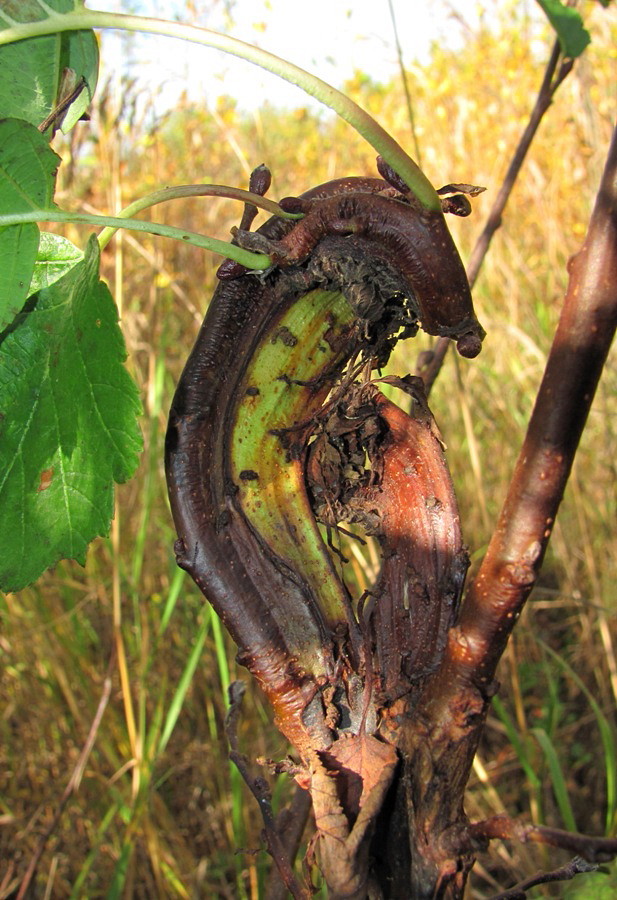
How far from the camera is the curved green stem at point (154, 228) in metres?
0.47

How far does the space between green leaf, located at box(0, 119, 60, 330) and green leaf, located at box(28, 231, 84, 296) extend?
0.15 ft

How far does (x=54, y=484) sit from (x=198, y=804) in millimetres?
1383

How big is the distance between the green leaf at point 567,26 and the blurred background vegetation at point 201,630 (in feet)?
1.72

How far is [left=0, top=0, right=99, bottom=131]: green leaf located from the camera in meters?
0.59

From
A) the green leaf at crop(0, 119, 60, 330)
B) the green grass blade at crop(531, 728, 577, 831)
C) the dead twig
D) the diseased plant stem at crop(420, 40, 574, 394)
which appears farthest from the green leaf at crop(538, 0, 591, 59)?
the green grass blade at crop(531, 728, 577, 831)

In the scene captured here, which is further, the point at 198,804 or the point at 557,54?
the point at 198,804

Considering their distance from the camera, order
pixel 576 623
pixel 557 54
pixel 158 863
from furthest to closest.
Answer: pixel 576 623 < pixel 158 863 < pixel 557 54

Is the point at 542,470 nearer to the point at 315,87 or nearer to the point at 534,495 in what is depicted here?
the point at 534,495

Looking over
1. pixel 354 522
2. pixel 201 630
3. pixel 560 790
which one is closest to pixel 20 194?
pixel 354 522

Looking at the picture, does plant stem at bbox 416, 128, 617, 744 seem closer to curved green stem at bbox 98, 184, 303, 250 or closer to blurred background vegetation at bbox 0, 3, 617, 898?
curved green stem at bbox 98, 184, 303, 250

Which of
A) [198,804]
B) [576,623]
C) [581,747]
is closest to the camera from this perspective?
[198,804]

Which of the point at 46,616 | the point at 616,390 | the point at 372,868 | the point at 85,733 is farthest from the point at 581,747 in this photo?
the point at 372,868

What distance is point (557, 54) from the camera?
0.80 metres

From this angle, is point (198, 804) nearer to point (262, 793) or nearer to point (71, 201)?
point (262, 793)
